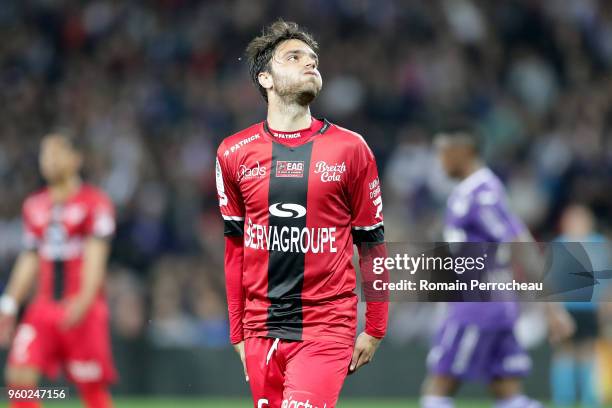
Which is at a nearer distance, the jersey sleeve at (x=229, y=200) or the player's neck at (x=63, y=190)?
the jersey sleeve at (x=229, y=200)

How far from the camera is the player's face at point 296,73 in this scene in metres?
5.11

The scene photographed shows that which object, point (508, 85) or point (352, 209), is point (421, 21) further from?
point (352, 209)

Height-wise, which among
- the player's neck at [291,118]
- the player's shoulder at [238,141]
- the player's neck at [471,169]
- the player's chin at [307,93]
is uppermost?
the player's neck at [471,169]

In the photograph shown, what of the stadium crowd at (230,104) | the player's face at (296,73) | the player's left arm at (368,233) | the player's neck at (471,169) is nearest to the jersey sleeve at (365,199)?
the player's left arm at (368,233)

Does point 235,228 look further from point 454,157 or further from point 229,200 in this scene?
point 454,157

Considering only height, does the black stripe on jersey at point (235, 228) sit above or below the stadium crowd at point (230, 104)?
below

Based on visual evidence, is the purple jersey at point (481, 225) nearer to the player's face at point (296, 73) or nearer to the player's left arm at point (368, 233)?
the player's left arm at point (368, 233)

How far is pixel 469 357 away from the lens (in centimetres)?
775

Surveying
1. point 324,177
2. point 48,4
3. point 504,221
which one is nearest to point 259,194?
point 324,177

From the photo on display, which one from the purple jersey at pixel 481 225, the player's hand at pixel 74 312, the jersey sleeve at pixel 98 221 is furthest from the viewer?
the jersey sleeve at pixel 98 221

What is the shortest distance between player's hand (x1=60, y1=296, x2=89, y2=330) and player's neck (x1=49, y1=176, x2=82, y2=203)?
0.75 meters

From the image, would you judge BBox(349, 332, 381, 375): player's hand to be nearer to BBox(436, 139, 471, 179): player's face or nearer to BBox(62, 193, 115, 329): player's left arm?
BBox(436, 139, 471, 179): player's face

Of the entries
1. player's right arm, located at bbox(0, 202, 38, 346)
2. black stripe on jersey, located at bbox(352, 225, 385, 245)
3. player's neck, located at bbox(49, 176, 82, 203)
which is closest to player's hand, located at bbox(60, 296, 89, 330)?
player's right arm, located at bbox(0, 202, 38, 346)

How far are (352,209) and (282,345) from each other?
68 cm
